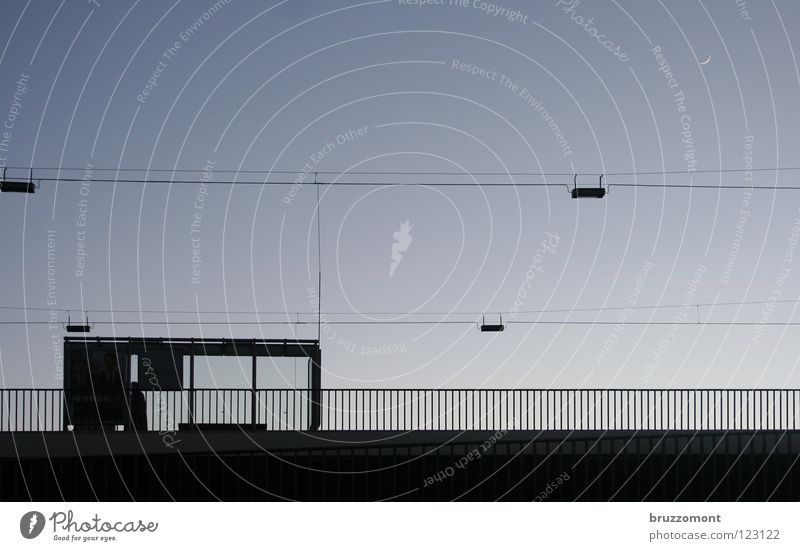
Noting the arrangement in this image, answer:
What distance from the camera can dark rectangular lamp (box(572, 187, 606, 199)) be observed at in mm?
27062

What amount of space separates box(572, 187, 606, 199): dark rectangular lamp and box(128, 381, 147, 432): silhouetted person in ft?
38.8

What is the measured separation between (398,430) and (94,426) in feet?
24.5

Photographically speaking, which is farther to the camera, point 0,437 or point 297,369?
point 297,369

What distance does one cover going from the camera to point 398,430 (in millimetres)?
30359

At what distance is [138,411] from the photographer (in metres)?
31.7

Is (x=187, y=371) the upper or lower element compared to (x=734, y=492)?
upper
